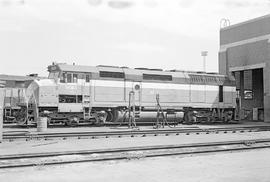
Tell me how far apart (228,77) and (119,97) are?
10.7m

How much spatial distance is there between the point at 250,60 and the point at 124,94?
18.2 metres

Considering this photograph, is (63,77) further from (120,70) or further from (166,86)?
(166,86)

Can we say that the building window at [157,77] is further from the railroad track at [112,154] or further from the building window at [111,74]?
the railroad track at [112,154]

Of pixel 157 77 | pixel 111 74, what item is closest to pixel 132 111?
pixel 111 74

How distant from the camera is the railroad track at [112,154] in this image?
9609mm

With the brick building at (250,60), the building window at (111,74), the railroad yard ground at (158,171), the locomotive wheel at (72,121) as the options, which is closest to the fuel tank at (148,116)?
the building window at (111,74)

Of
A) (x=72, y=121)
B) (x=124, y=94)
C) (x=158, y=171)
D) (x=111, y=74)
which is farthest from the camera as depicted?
(x=124, y=94)

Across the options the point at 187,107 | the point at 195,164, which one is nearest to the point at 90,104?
the point at 187,107

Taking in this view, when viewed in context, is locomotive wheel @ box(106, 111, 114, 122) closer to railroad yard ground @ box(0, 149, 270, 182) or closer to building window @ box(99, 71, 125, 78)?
building window @ box(99, 71, 125, 78)

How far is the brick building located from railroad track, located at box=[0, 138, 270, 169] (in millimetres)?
20381

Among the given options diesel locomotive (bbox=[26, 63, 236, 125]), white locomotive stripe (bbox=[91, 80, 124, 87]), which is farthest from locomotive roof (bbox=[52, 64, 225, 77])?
white locomotive stripe (bbox=[91, 80, 124, 87])

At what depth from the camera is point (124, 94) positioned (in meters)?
24.4

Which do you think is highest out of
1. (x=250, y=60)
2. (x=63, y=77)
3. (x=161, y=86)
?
(x=250, y=60)

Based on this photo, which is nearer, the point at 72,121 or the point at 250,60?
the point at 72,121
